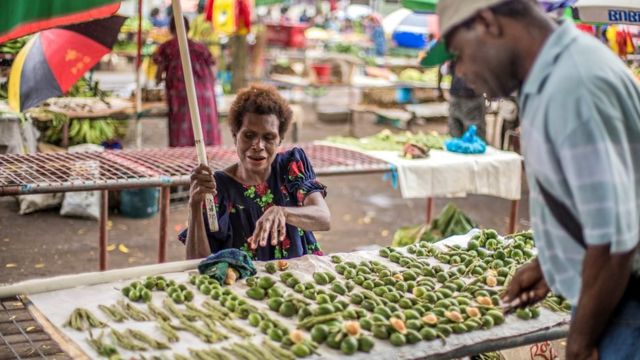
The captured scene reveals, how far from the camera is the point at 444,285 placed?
3.17m

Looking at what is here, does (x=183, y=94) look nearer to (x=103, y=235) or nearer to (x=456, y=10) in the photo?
(x=103, y=235)

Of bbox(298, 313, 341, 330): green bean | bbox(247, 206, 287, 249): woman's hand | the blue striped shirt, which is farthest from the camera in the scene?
bbox(247, 206, 287, 249): woman's hand

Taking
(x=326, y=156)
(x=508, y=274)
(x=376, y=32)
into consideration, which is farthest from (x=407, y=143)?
(x=376, y=32)

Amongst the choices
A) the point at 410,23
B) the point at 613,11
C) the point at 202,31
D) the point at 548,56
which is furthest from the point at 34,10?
the point at 202,31

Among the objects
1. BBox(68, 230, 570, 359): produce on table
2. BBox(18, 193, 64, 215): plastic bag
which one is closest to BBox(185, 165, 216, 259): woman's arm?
BBox(68, 230, 570, 359): produce on table

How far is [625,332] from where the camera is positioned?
2109mm

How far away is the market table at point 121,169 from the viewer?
15.2 ft

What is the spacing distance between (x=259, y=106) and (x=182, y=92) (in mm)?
5097

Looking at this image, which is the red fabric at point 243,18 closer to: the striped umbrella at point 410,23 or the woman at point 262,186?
the striped umbrella at point 410,23

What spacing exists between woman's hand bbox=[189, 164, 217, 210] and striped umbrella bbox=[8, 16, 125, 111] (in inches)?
98.5

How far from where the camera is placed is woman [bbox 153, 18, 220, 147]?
849 centimetres

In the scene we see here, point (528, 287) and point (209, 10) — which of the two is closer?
point (528, 287)

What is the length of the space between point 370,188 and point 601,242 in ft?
27.0

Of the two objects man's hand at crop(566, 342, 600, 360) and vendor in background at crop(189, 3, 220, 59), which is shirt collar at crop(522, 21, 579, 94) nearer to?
man's hand at crop(566, 342, 600, 360)
